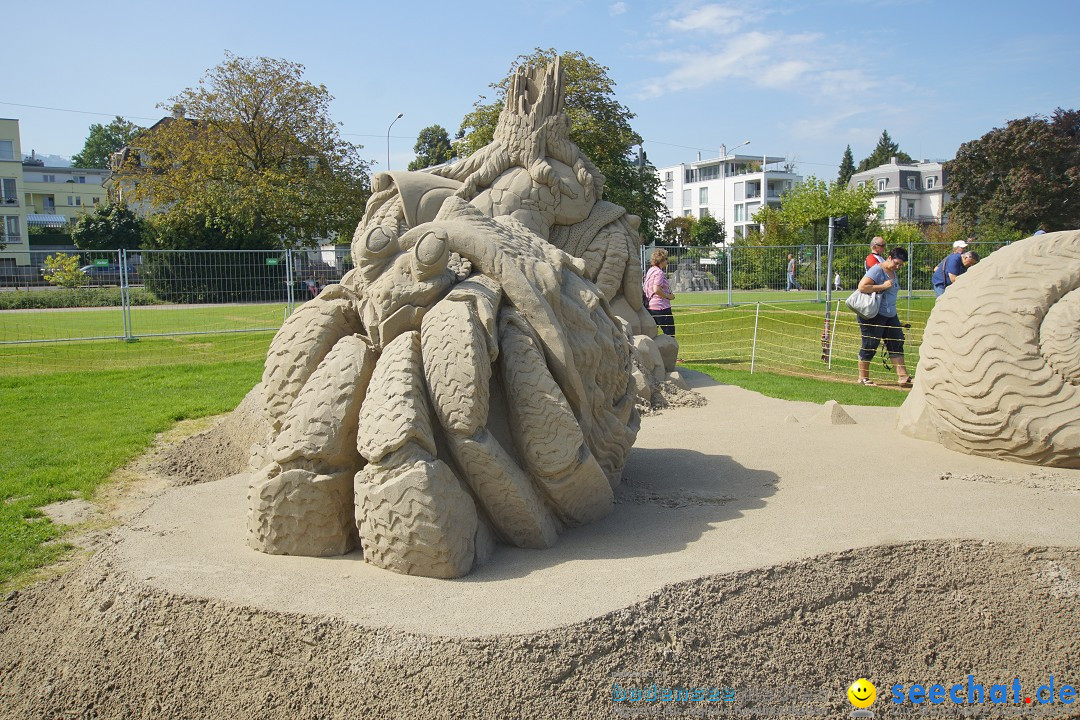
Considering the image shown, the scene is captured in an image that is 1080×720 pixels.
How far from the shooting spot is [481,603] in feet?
8.55

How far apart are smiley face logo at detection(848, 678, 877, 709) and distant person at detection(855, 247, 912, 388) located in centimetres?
665

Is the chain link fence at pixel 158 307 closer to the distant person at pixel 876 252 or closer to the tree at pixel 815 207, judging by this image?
the distant person at pixel 876 252

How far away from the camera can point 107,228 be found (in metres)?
31.3

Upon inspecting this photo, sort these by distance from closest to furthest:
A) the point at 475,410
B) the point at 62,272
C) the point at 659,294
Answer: the point at 475,410 → the point at 659,294 → the point at 62,272

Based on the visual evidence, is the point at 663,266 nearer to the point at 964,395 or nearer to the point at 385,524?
the point at 964,395

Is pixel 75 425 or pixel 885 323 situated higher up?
pixel 885 323

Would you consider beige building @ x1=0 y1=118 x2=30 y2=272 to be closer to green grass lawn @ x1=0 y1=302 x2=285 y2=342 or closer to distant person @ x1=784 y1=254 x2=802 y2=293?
green grass lawn @ x1=0 y1=302 x2=285 y2=342

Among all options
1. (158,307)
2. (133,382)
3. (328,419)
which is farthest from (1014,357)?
(158,307)

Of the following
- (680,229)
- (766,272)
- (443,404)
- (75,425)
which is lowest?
(75,425)

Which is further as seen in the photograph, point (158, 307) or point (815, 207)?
point (815, 207)

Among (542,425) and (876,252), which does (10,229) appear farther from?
(542,425)

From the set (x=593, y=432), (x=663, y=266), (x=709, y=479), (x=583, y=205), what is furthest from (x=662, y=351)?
(x=593, y=432)

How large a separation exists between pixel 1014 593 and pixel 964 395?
5.37ft

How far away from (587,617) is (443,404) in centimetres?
100
